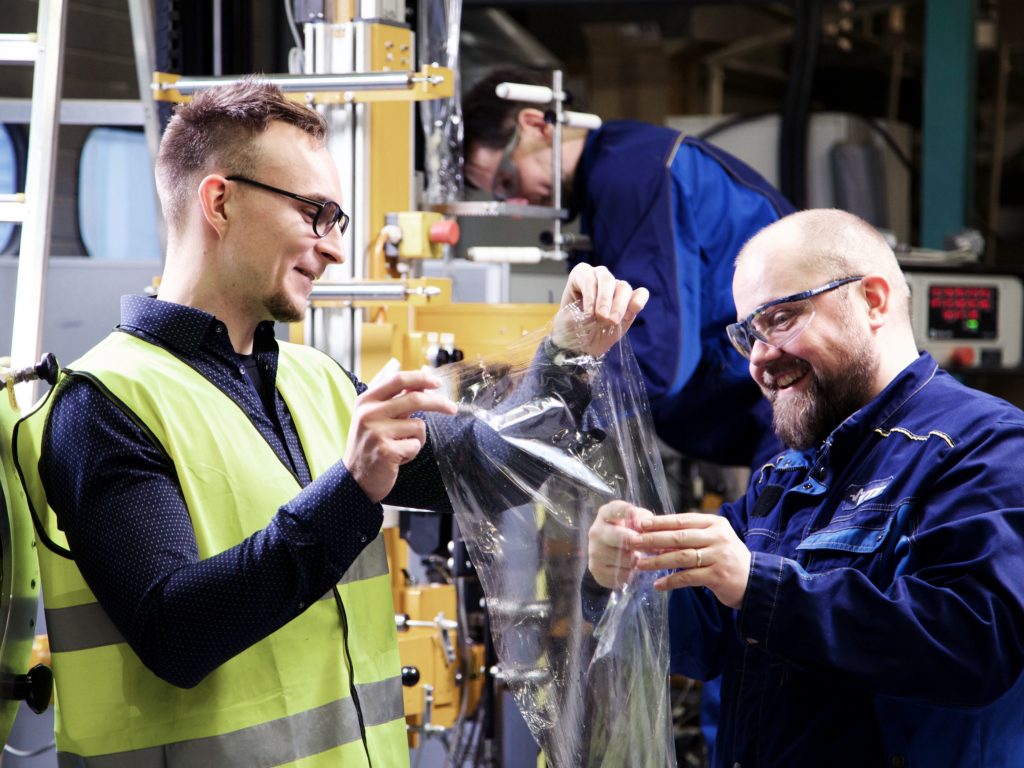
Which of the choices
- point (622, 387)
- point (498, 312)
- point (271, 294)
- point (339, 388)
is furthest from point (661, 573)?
point (498, 312)

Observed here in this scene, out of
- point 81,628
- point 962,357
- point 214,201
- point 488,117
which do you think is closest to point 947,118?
point 962,357

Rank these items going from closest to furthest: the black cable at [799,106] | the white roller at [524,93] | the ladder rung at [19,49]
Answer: the ladder rung at [19,49] < the white roller at [524,93] < the black cable at [799,106]

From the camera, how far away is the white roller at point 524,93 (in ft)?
8.58

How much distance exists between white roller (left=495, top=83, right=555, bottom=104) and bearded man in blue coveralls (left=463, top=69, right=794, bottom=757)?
155mm

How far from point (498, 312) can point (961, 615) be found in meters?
1.45

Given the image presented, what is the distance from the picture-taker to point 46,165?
6.40 feet

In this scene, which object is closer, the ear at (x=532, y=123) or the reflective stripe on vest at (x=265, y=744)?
the reflective stripe on vest at (x=265, y=744)

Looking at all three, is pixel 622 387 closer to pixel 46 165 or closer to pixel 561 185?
pixel 46 165

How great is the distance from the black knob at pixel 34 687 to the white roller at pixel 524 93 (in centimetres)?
155

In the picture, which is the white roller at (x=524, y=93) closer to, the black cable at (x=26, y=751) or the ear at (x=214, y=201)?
the ear at (x=214, y=201)

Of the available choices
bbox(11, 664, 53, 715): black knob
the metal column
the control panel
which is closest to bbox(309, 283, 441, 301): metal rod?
bbox(11, 664, 53, 715): black knob

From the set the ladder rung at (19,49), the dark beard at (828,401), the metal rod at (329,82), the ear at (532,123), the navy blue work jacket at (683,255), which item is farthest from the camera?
the ear at (532,123)

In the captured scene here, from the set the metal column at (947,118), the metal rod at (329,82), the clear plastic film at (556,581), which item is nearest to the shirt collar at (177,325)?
the clear plastic film at (556,581)

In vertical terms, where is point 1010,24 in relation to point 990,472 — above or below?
above
